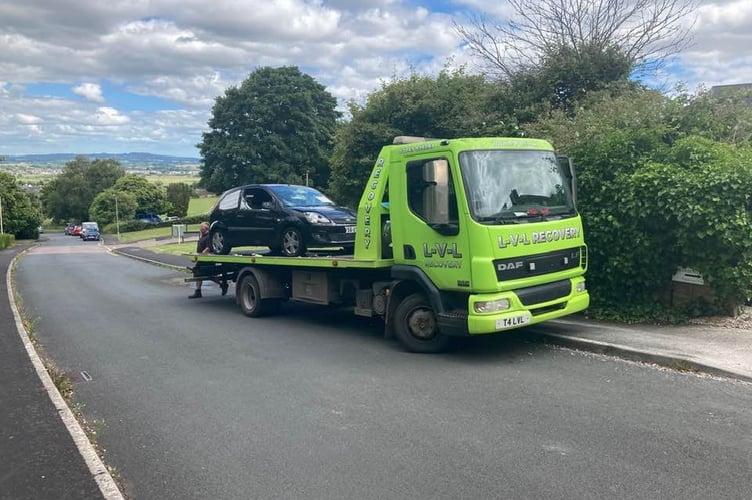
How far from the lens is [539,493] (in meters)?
Answer: 4.10

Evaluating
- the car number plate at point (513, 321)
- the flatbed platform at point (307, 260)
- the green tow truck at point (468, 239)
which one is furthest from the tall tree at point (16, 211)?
the car number plate at point (513, 321)

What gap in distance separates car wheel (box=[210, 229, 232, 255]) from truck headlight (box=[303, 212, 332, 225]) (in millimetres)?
2671

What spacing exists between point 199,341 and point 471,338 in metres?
4.11

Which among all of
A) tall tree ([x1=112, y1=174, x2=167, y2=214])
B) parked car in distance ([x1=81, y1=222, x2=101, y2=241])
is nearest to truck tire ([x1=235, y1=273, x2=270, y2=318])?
parked car in distance ([x1=81, y1=222, x2=101, y2=241])

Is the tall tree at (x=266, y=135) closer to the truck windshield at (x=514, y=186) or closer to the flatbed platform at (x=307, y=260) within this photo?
the flatbed platform at (x=307, y=260)

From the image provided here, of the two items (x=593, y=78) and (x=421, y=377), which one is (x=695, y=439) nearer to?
(x=421, y=377)

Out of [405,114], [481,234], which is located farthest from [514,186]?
[405,114]

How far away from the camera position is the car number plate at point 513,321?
285 inches

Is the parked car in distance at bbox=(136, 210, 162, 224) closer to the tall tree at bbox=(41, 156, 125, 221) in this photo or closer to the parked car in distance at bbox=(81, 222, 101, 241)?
the parked car in distance at bbox=(81, 222, 101, 241)

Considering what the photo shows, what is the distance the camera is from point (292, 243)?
1103 cm

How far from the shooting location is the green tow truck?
24.1 feet

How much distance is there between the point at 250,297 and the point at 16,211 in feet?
214

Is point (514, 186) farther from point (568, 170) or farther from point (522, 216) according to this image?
point (568, 170)

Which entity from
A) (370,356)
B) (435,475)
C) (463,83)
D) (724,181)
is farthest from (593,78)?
(435,475)
